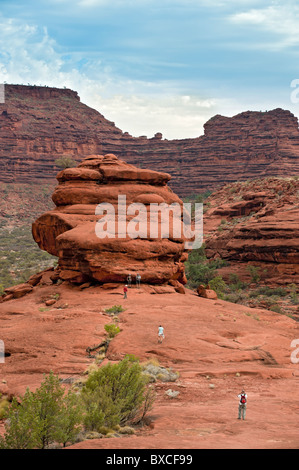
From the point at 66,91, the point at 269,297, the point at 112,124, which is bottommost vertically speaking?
the point at 269,297

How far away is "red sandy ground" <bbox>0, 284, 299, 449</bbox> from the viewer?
930 cm

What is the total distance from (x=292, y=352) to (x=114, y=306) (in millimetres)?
7541

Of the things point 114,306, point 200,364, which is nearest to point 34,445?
point 200,364

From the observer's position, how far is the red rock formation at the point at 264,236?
46062mm

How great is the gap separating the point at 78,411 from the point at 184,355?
7.66 metres

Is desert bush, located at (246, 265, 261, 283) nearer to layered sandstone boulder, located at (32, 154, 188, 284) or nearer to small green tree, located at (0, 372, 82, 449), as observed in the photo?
layered sandstone boulder, located at (32, 154, 188, 284)

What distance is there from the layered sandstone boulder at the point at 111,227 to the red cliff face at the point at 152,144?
99.8m

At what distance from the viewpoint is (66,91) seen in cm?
15712

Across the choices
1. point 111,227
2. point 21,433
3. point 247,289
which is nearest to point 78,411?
point 21,433

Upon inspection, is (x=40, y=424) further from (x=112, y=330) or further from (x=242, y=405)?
(x=112, y=330)

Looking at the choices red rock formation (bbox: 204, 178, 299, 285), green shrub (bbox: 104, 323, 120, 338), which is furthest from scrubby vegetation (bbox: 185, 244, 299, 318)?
green shrub (bbox: 104, 323, 120, 338)

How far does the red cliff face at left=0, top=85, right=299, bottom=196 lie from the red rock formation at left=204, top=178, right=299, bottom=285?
210ft

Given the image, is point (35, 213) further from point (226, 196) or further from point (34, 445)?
point (34, 445)

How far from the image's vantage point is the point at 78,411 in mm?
9461
